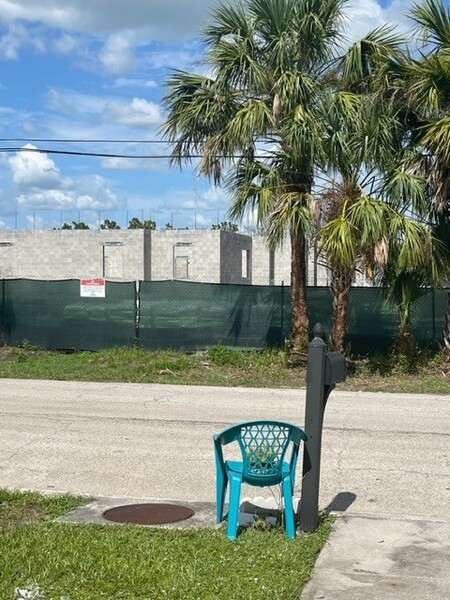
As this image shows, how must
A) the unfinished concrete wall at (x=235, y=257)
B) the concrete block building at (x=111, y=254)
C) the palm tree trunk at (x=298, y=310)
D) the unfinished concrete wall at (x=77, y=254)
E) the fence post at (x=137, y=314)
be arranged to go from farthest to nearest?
the unfinished concrete wall at (x=77, y=254) < the concrete block building at (x=111, y=254) < the unfinished concrete wall at (x=235, y=257) < the fence post at (x=137, y=314) < the palm tree trunk at (x=298, y=310)

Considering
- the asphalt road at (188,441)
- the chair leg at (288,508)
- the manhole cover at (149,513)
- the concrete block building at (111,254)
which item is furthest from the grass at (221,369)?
the concrete block building at (111,254)

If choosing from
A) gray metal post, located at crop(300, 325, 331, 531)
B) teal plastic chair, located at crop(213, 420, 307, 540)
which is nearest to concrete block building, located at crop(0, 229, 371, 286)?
gray metal post, located at crop(300, 325, 331, 531)

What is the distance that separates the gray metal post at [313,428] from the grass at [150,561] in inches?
6.4

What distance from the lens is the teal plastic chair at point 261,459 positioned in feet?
20.0

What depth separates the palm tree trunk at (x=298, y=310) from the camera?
55.5ft

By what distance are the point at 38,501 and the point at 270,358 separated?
1072 centimetres

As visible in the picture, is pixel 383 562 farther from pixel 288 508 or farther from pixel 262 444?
pixel 262 444

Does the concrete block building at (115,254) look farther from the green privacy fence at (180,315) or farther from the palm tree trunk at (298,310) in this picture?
the palm tree trunk at (298,310)

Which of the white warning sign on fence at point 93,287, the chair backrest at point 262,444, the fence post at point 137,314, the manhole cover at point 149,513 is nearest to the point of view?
the chair backrest at point 262,444

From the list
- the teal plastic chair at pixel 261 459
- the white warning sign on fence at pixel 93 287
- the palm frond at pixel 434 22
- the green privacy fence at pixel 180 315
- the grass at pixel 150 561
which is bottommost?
the grass at pixel 150 561

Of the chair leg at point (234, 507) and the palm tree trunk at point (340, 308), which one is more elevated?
the palm tree trunk at point (340, 308)

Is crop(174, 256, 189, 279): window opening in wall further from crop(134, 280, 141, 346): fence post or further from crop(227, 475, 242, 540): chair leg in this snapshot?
crop(227, 475, 242, 540): chair leg

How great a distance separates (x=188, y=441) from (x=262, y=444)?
13.6 ft

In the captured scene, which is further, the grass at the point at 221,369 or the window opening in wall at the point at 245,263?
the window opening in wall at the point at 245,263
